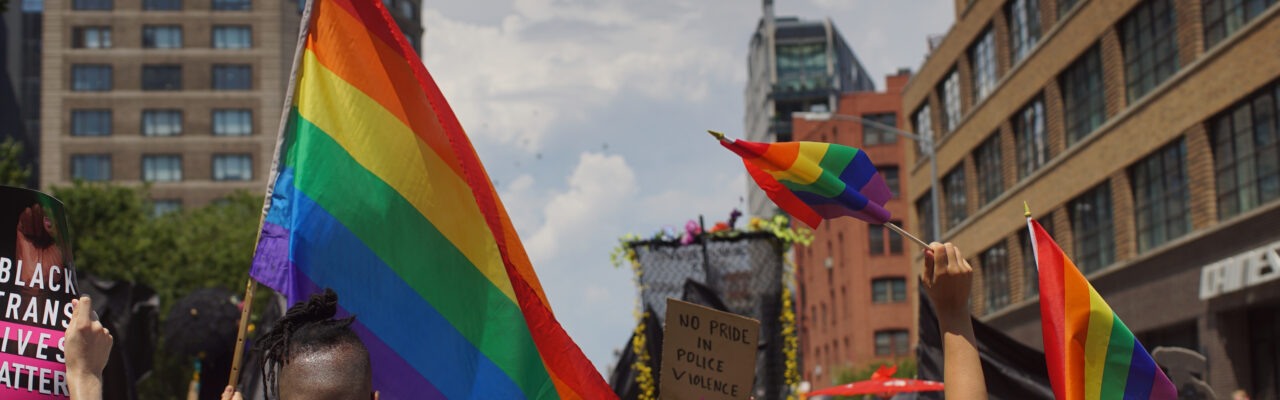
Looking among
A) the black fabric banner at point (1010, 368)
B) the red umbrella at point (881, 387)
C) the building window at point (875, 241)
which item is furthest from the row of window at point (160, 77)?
the black fabric banner at point (1010, 368)

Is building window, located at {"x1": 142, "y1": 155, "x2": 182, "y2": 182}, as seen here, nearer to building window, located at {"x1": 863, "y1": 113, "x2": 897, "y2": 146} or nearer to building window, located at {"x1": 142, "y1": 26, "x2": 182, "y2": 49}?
building window, located at {"x1": 142, "y1": 26, "x2": 182, "y2": 49}

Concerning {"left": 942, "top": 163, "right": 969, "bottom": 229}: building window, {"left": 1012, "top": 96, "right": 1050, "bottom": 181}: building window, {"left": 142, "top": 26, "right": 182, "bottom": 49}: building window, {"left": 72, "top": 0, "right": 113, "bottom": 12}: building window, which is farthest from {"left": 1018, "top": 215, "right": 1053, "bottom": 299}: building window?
{"left": 72, "top": 0, "right": 113, "bottom": 12}: building window

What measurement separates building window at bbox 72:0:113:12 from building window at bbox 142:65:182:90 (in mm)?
3228

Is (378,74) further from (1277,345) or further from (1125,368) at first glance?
(1277,345)

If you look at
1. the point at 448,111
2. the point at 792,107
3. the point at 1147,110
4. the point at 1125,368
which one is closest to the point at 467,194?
the point at 448,111

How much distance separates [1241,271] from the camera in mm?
20281

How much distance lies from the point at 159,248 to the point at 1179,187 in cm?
2862

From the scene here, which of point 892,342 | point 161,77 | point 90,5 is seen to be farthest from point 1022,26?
point 90,5

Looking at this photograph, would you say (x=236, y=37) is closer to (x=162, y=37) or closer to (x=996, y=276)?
(x=162, y=37)

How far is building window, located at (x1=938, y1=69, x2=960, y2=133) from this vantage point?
38.0 meters

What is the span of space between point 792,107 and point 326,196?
373ft

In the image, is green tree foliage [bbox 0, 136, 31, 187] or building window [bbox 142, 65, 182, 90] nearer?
green tree foliage [bbox 0, 136, 31, 187]

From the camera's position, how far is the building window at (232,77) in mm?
63656

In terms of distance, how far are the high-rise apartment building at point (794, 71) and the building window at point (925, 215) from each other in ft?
231
